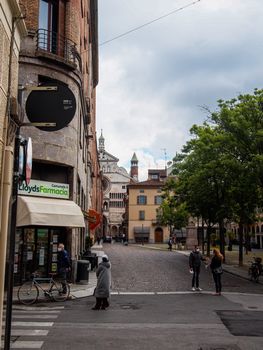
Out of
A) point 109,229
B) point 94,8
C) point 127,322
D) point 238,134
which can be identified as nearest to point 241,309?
point 127,322

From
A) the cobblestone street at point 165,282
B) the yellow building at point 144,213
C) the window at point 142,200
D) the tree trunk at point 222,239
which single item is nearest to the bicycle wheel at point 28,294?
the cobblestone street at point 165,282

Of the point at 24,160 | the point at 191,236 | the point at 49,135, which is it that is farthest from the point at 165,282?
the point at 191,236

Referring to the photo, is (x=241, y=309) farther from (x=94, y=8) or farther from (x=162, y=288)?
(x=94, y=8)

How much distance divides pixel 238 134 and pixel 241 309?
12851 mm

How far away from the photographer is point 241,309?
13.2m

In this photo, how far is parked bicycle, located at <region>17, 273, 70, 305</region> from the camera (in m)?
14.0

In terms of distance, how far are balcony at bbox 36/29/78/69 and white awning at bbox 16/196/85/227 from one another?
6.15 m

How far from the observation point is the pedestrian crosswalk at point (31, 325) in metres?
8.59

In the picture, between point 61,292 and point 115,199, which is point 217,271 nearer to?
point 61,292

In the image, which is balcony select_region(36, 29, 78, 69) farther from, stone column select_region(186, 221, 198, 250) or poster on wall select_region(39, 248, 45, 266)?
stone column select_region(186, 221, 198, 250)

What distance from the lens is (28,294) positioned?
14.4 metres

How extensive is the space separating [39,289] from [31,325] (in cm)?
442

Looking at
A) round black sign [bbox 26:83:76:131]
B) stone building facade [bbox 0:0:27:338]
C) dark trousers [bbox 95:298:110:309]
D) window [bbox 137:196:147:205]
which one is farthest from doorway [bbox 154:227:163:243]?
stone building facade [bbox 0:0:27:338]

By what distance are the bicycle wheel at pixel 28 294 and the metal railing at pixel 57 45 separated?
10206mm
